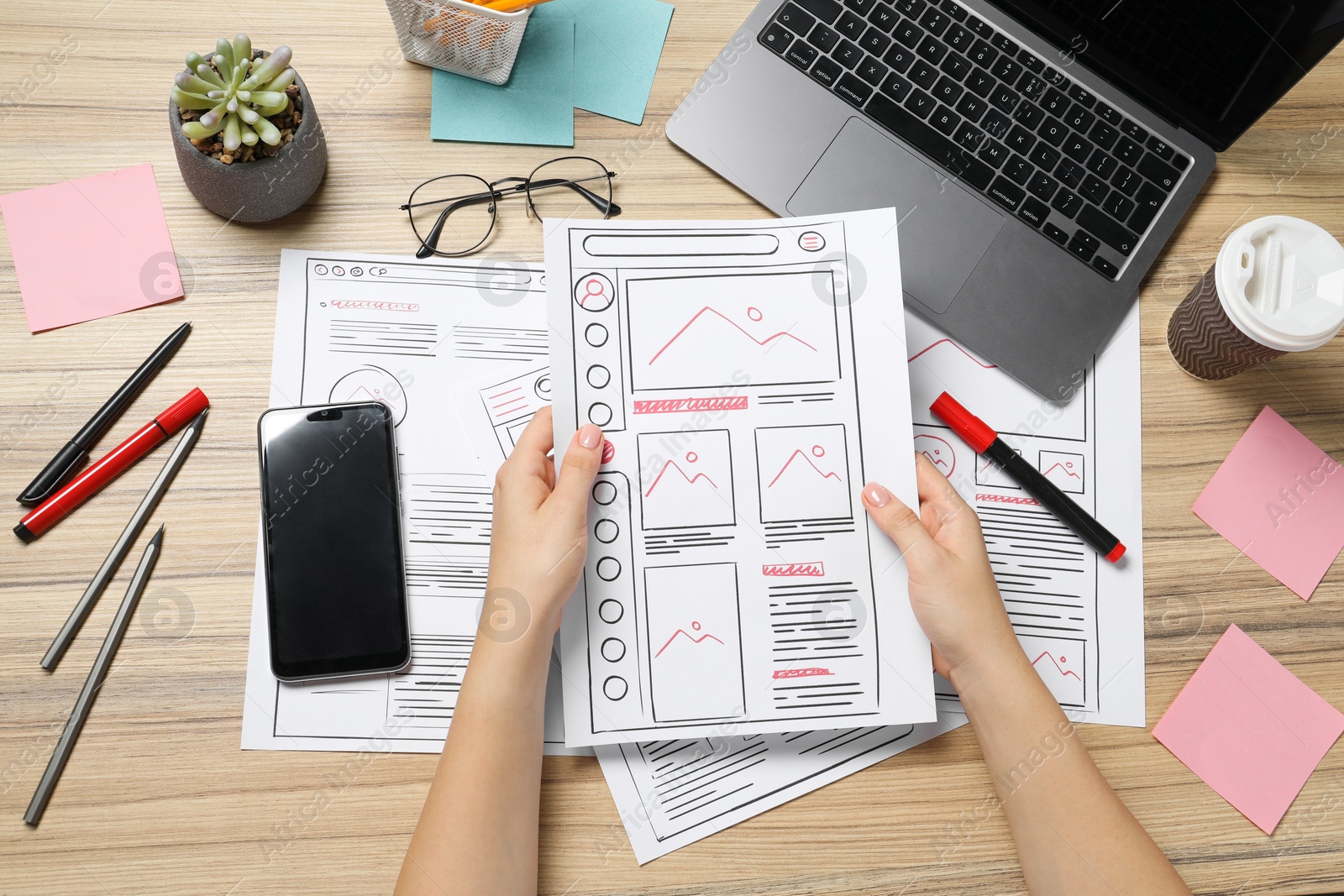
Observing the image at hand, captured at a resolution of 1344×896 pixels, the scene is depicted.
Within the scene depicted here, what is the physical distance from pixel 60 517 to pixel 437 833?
444 millimetres

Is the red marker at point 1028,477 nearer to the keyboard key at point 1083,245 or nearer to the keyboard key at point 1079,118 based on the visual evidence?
the keyboard key at point 1083,245

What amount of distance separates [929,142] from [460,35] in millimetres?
459

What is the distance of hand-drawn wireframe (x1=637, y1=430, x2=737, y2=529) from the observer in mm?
697

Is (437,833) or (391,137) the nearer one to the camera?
(437,833)

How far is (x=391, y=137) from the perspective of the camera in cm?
77

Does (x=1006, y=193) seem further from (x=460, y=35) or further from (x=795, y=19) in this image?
(x=460, y=35)

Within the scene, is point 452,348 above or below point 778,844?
above

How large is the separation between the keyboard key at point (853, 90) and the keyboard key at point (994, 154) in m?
0.13

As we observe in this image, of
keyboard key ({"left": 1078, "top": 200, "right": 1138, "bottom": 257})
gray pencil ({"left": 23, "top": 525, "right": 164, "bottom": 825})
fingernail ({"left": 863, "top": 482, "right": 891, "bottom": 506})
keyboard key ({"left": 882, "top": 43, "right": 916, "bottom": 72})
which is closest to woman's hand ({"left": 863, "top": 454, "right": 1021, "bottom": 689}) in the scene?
fingernail ({"left": 863, "top": 482, "right": 891, "bottom": 506})

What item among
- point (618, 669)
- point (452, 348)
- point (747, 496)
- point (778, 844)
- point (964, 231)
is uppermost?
point (964, 231)

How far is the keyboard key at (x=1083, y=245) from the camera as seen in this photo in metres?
0.76

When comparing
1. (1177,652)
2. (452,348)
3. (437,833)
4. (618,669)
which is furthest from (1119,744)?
(452,348)

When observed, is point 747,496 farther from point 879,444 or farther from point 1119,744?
point 1119,744

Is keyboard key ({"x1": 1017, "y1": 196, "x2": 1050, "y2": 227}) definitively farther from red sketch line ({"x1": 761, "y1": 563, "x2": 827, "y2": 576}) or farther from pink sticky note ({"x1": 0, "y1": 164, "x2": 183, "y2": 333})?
pink sticky note ({"x1": 0, "y1": 164, "x2": 183, "y2": 333})
